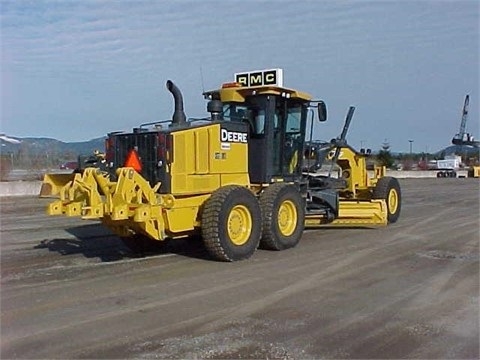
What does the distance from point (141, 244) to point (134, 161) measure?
166cm

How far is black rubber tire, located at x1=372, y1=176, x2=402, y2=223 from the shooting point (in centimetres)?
1513

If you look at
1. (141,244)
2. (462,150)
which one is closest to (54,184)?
(141,244)

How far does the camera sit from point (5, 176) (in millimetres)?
30156

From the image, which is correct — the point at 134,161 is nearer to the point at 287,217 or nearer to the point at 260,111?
the point at 260,111

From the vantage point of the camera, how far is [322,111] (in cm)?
1216

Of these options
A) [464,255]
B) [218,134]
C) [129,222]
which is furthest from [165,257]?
[464,255]

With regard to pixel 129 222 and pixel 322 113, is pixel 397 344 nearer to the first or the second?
pixel 129 222

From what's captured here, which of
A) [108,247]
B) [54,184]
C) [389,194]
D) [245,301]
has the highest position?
[54,184]

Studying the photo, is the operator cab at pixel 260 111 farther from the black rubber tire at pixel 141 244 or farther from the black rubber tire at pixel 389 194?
the black rubber tire at pixel 389 194

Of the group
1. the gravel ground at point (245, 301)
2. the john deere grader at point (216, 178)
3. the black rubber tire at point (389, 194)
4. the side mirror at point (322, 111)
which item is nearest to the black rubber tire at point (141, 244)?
the john deere grader at point (216, 178)

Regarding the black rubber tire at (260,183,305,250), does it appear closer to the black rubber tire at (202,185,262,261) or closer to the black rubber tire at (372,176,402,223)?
the black rubber tire at (202,185,262,261)

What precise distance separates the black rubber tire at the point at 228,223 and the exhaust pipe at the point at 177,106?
4.59ft

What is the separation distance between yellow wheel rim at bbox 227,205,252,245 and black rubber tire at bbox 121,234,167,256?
161cm

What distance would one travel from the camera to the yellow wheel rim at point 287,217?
11102mm
